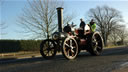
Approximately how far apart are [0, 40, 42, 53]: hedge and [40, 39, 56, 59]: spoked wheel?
18.5 meters

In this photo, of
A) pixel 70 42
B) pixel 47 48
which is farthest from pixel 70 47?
pixel 47 48

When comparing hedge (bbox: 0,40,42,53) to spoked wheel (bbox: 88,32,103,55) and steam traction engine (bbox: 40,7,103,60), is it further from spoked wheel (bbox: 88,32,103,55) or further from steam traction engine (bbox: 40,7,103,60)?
spoked wheel (bbox: 88,32,103,55)

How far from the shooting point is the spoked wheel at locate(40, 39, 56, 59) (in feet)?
34.4

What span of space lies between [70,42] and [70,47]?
0.26 m

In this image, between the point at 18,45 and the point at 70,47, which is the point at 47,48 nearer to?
the point at 70,47

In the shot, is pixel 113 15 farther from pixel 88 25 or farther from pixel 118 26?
pixel 88 25

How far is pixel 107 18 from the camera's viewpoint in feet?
199

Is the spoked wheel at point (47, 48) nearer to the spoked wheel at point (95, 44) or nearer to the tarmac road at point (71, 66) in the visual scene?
the tarmac road at point (71, 66)

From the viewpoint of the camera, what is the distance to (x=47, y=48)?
1054 cm

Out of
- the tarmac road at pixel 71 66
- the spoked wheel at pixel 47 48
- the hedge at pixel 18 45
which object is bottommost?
the hedge at pixel 18 45

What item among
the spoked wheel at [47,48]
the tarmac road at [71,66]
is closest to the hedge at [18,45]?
the spoked wheel at [47,48]

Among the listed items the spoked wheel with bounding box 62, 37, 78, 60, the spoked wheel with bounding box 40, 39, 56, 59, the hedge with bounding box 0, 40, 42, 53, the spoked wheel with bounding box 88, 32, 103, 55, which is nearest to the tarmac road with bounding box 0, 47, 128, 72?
the spoked wheel with bounding box 62, 37, 78, 60

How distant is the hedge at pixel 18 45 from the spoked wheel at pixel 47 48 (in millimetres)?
18501

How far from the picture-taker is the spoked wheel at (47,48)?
10484 millimetres
